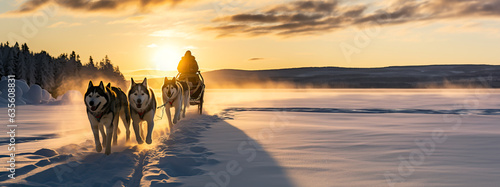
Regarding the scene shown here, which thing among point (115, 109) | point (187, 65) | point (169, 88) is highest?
point (187, 65)

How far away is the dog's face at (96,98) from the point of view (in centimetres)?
605

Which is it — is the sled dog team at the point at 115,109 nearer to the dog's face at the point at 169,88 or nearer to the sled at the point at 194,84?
the dog's face at the point at 169,88

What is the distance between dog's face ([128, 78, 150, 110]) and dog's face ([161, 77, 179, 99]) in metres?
3.89

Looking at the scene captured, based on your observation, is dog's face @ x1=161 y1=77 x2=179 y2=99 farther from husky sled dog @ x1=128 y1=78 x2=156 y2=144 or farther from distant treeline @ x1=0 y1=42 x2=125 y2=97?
distant treeline @ x1=0 y1=42 x2=125 y2=97

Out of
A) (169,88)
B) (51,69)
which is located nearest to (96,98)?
(169,88)

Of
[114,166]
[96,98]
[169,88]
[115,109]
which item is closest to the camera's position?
[114,166]

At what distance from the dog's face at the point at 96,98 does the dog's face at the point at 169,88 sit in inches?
197

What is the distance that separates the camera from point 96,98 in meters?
6.08

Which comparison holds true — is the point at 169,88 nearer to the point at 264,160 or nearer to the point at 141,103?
the point at 141,103

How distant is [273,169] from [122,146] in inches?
139

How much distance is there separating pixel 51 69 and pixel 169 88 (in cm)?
8371

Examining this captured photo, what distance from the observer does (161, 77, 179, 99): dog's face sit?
11.3 m

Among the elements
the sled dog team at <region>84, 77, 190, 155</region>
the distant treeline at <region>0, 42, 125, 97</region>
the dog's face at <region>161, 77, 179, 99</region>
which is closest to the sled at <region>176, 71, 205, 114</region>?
the dog's face at <region>161, 77, 179, 99</region>

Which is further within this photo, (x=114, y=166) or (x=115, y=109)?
(x=115, y=109)
